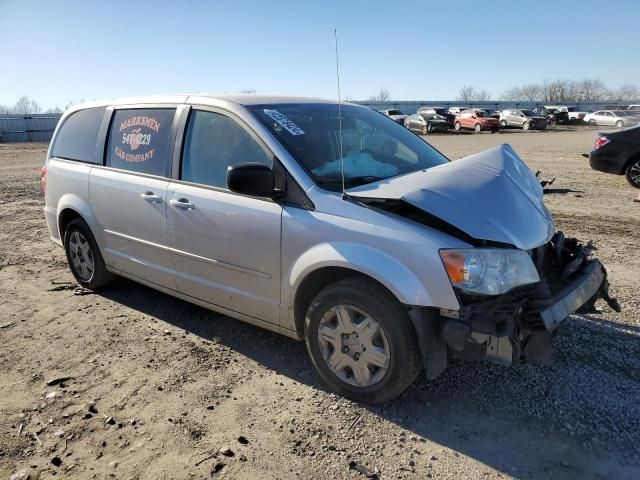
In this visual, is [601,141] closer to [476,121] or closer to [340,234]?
[340,234]

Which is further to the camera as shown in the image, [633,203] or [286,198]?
[633,203]

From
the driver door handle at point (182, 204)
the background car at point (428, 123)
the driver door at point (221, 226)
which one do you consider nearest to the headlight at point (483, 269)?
the driver door at point (221, 226)

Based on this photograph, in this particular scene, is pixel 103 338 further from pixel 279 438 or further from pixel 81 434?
pixel 279 438

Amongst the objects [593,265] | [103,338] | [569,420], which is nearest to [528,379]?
[569,420]

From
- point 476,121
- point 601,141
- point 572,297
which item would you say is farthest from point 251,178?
point 476,121

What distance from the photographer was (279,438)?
9.37ft

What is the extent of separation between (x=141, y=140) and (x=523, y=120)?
137ft

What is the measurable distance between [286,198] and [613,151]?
349 inches

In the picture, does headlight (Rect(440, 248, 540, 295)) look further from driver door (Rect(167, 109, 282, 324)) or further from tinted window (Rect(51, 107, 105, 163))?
tinted window (Rect(51, 107, 105, 163))

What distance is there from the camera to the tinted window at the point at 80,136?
15.9 feet

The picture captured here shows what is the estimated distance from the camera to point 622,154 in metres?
9.75

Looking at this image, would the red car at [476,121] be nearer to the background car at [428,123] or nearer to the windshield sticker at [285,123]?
the background car at [428,123]

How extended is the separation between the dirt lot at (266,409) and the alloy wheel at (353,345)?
20cm

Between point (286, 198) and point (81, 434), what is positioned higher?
point (286, 198)
